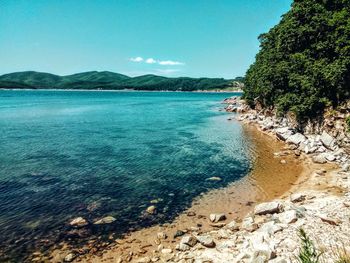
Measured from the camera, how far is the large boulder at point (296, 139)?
30.0 m

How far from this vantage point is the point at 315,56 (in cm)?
3231

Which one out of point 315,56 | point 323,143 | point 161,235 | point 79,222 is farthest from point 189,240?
point 315,56

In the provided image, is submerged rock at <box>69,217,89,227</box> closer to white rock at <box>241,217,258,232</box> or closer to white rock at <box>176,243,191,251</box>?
white rock at <box>176,243,191,251</box>

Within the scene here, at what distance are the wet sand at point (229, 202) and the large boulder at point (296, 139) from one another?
1767 millimetres

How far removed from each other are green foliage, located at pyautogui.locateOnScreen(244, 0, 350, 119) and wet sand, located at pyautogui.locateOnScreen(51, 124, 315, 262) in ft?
23.4

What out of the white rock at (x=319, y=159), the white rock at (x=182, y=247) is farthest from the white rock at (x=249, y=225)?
the white rock at (x=319, y=159)

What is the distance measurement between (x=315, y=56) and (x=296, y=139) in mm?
10281

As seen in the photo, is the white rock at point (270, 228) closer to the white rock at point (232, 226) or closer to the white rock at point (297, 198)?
the white rock at point (232, 226)

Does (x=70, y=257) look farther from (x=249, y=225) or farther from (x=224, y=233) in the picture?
(x=249, y=225)

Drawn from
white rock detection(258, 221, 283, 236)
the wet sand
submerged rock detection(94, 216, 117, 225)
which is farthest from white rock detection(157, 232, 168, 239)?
white rock detection(258, 221, 283, 236)

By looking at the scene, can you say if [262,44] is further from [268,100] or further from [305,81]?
[305,81]

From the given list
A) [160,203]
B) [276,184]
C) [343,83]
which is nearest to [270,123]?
[343,83]

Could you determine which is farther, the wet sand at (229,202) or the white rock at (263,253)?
the wet sand at (229,202)

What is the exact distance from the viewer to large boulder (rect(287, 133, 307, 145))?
98.5 ft
